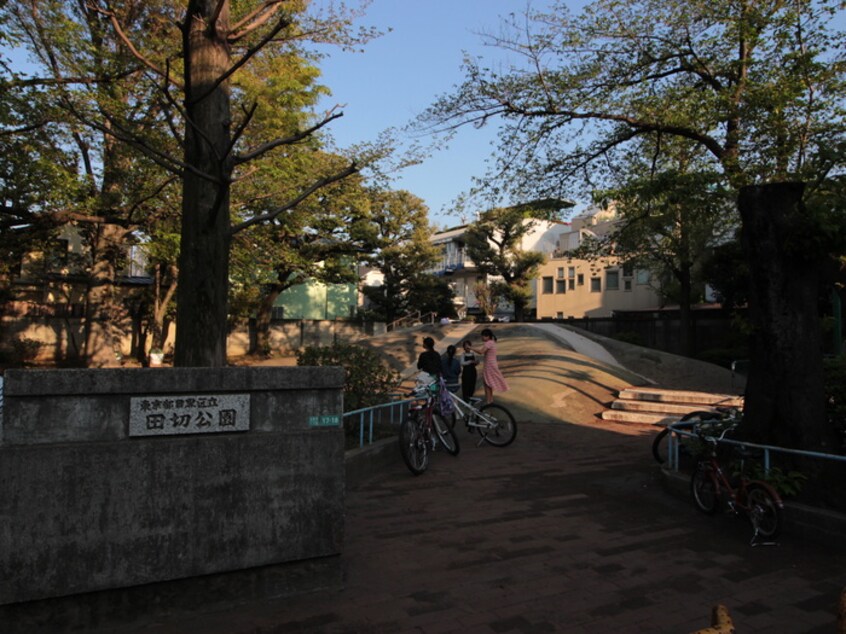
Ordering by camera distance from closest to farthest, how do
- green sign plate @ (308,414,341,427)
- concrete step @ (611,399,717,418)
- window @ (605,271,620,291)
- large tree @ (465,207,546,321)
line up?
green sign plate @ (308,414,341,427) → concrete step @ (611,399,717,418) → large tree @ (465,207,546,321) → window @ (605,271,620,291)

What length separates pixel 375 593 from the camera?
399cm

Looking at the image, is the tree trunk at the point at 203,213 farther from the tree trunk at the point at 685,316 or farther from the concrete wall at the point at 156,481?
the tree trunk at the point at 685,316

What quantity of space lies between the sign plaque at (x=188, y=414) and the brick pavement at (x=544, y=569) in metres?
1.14

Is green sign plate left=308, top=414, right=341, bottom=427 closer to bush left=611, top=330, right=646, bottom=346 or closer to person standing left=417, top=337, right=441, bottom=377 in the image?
person standing left=417, top=337, right=441, bottom=377

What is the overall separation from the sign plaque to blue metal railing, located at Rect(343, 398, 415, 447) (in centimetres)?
324

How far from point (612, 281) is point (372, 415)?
4040 centimetres

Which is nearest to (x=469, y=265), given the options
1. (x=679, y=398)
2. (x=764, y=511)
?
(x=679, y=398)

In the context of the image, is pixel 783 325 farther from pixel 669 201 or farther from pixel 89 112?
pixel 89 112

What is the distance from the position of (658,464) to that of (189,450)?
666 centimetres

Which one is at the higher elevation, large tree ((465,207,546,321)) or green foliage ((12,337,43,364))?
large tree ((465,207,546,321))

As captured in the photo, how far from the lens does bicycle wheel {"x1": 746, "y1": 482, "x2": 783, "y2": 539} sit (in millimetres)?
5012

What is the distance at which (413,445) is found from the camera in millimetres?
7426

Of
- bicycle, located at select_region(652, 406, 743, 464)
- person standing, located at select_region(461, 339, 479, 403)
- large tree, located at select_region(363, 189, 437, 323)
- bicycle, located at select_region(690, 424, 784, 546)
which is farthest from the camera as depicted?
large tree, located at select_region(363, 189, 437, 323)

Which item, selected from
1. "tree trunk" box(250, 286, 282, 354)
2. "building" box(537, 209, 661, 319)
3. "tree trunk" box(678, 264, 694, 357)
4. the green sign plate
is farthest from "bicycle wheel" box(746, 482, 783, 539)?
"building" box(537, 209, 661, 319)
